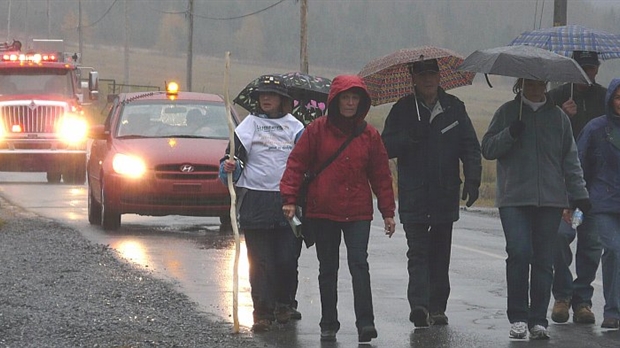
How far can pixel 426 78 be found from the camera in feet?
32.3

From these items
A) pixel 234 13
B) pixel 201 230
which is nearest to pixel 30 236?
pixel 201 230

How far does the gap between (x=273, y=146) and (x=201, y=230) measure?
7648 millimetres

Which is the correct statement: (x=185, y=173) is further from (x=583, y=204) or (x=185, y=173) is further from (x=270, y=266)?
(x=583, y=204)

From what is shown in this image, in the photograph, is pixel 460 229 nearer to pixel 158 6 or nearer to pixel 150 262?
pixel 150 262

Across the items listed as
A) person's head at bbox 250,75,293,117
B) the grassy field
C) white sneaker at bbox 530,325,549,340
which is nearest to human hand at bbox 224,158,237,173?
person's head at bbox 250,75,293,117

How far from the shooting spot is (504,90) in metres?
146

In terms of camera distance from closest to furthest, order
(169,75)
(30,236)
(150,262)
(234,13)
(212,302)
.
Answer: (212,302)
(150,262)
(30,236)
(169,75)
(234,13)

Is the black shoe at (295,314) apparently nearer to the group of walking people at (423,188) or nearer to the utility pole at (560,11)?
the group of walking people at (423,188)

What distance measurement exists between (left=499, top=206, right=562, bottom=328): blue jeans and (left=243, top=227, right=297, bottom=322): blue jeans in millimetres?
1489

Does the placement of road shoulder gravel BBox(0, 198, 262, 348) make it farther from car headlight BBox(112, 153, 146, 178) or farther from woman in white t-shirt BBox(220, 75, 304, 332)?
car headlight BBox(112, 153, 146, 178)

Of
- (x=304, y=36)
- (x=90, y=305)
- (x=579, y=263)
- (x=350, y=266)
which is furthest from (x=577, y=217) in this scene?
(x=304, y=36)

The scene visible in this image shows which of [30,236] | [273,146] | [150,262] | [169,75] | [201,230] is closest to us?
[273,146]

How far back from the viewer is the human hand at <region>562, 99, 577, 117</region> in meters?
10.3

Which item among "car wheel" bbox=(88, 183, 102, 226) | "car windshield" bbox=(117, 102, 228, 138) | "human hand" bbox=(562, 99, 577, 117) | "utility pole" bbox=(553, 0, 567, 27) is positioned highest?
"utility pole" bbox=(553, 0, 567, 27)
